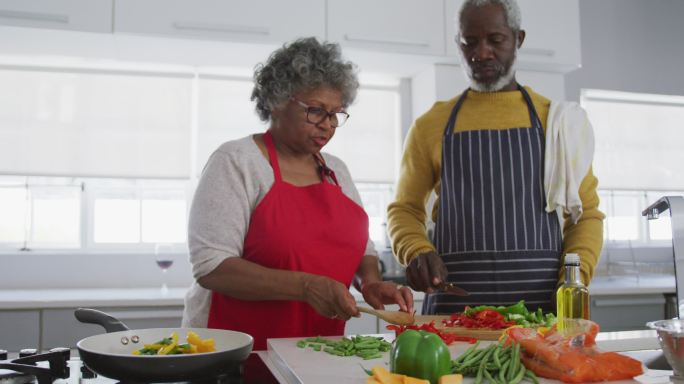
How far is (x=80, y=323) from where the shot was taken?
2.26m

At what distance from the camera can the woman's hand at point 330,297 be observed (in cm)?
115

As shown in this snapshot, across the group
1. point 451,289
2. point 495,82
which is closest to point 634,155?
point 495,82

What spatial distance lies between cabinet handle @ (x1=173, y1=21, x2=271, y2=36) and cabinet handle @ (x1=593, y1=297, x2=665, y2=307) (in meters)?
1.72

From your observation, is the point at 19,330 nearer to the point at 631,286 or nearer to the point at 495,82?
the point at 495,82

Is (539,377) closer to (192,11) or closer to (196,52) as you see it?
(192,11)

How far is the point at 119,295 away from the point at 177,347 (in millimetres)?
1635

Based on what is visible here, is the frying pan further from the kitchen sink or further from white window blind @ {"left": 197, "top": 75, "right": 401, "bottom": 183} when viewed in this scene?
white window blind @ {"left": 197, "top": 75, "right": 401, "bottom": 183}

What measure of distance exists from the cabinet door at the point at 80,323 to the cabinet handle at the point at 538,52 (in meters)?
1.78

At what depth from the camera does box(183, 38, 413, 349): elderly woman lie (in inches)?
49.9

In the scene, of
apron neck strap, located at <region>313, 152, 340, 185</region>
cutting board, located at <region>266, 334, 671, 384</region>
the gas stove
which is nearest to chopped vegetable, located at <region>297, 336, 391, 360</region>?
cutting board, located at <region>266, 334, 671, 384</region>

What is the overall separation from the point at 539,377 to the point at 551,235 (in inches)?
29.9

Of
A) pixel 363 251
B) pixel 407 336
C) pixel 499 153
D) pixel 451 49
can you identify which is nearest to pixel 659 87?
pixel 451 49

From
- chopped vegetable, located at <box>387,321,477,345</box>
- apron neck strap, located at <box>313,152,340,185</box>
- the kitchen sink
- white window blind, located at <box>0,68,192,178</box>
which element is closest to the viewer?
the kitchen sink

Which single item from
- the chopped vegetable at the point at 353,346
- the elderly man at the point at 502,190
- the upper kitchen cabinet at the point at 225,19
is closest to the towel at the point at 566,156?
the elderly man at the point at 502,190
